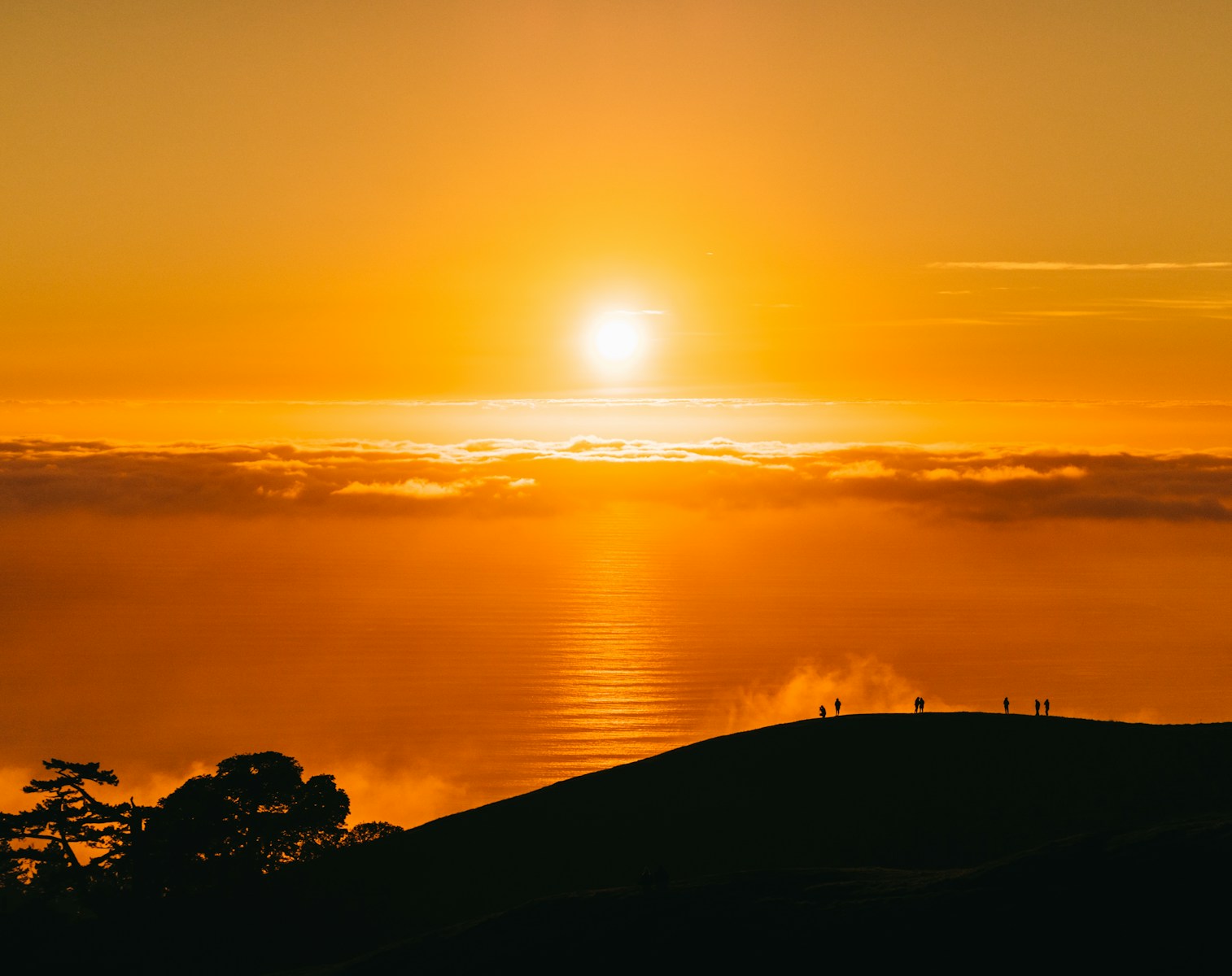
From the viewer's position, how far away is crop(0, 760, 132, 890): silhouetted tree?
49344mm

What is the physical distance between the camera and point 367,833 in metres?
59.2

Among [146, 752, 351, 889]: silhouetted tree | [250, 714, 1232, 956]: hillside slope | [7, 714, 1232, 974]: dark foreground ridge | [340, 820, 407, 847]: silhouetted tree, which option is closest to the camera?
[7, 714, 1232, 974]: dark foreground ridge

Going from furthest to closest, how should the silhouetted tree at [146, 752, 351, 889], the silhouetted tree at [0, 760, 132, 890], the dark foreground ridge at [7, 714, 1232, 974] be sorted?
1. the silhouetted tree at [146, 752, 351, 889]
2. the silhouetted tree at [0, 760, 132, 890]
3. the dark foreground ridge at [7, 714, 1232, 974]

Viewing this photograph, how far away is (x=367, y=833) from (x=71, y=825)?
14.7 m

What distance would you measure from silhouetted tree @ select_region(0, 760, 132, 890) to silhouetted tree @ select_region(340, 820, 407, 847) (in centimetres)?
1062

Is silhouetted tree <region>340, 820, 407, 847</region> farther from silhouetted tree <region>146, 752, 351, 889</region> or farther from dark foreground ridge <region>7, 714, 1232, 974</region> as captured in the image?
silhouetted tree <region>146, 752, 351, 889</region>

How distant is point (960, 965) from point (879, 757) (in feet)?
91.0

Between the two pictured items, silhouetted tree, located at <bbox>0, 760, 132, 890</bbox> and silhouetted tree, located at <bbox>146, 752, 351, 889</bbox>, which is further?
silhouetted tree, located at <bbox>146, 752, 351, 889</bbox>

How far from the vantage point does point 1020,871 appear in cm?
3450

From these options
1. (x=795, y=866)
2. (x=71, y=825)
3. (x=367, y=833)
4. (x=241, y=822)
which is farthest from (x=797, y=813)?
(x=71, y=825)

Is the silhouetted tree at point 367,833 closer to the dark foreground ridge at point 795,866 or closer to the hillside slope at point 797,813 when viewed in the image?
the dark foreground ridge at point 795,866

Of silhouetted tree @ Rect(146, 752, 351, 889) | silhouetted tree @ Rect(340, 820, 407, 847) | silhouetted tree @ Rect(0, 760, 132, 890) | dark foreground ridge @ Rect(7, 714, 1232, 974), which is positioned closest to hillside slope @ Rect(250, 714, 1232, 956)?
dark foreground ridge @ Rect(7, 714, 1232, 974)

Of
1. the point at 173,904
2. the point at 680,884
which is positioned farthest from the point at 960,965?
the point at 173,904

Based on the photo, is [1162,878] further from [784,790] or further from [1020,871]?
[784,790]
